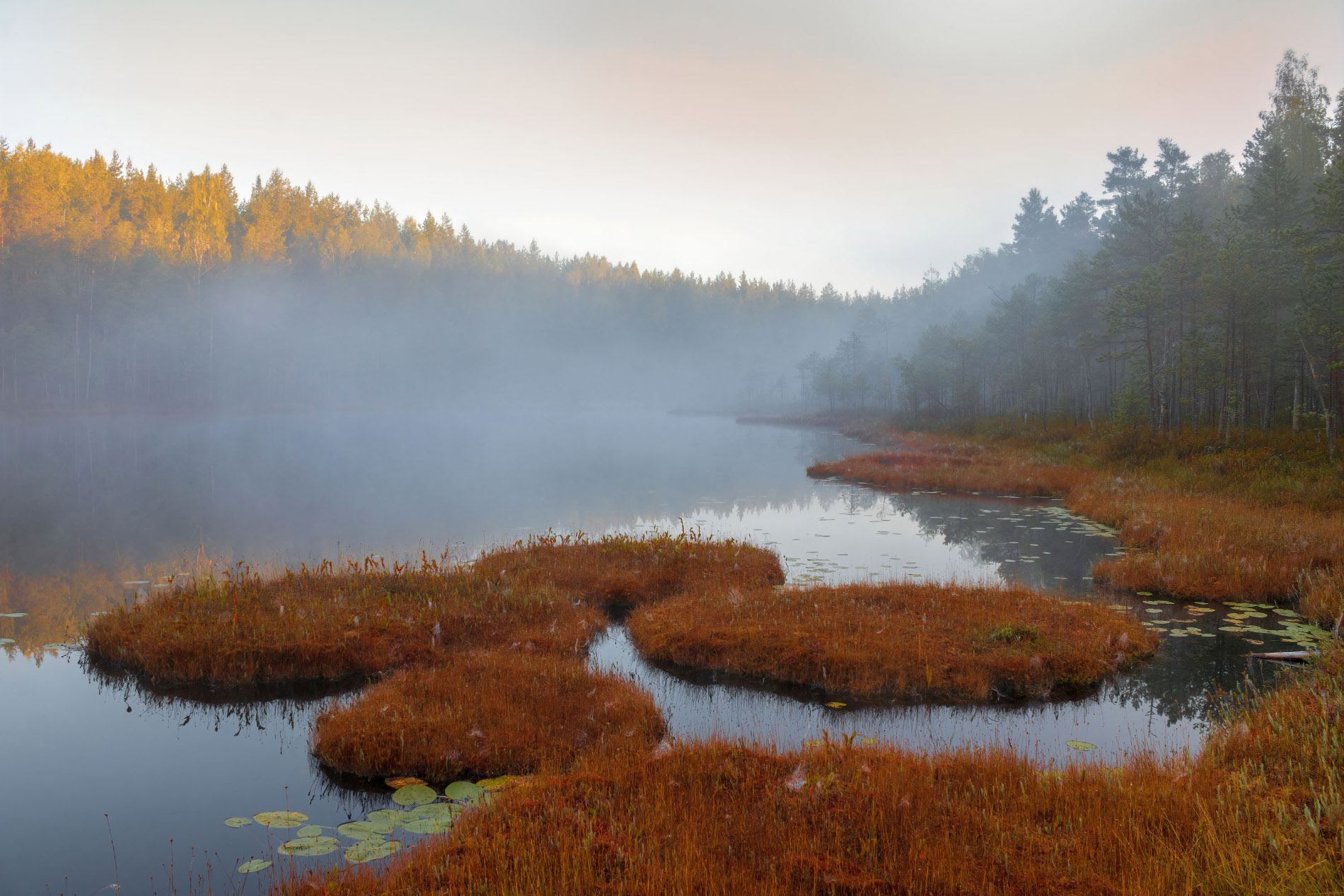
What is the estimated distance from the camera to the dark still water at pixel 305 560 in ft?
24.5

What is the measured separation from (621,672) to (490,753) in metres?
3.58

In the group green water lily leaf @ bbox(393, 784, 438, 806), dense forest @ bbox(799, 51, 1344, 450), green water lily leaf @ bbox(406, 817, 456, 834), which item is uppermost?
dense forest @ bbox(799, 51, 1344, 450)

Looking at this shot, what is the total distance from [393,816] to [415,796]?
44 cm

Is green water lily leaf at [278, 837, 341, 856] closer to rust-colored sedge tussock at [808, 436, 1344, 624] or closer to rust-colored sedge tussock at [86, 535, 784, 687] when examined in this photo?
rust-colored sedge tussock at [86, 535, 784, 687]

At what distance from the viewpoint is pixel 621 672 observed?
37.6 ft

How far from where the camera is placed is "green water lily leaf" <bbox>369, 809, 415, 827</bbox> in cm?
690

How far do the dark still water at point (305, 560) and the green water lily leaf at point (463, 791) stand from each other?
2.42 ft

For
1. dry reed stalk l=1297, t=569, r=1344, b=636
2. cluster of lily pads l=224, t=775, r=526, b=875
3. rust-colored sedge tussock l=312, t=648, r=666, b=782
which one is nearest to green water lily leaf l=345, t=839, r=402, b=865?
cluster of lily pads l=224, t=775, r=526, b=875

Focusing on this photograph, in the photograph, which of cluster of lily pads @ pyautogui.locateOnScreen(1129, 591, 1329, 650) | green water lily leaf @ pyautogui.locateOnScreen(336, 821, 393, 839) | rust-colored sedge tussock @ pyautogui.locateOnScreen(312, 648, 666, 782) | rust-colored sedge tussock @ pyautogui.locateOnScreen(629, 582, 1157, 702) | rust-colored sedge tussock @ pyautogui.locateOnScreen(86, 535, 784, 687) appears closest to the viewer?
green water lily leaf @ pyautogui.locateOnScreen(336, 821, 393, 839)

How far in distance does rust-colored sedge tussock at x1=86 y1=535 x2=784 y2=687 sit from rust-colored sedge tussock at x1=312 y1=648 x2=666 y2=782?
5.27 ft

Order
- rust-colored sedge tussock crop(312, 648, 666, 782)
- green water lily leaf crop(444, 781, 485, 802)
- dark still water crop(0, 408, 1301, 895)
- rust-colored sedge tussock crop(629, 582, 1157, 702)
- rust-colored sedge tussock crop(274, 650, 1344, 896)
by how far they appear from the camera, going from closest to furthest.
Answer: rust-colored sedge tussock crop(274, 650, 1344, 896) < green water lily leaf crop(444, 781, 485, 802) < dark still water crop(0, 408, 1301, 895) < rust-colored sedge tussock crop(312, 648, 666, 782) < rust-colored sedge tussock crop(629, 582, 1157, 702)

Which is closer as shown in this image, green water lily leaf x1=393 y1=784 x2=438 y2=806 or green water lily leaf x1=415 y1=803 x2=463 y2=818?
green water lily leaf x1=415 y1=803 x2=463 y2=818

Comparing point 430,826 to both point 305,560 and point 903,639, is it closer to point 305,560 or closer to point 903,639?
point 903,639

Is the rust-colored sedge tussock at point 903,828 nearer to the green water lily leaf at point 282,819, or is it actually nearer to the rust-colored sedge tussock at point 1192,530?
the green water lily leaf at point 282,819
